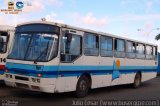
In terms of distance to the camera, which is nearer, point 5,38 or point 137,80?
point 5,38

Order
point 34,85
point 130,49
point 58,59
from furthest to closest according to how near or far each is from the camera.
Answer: point 130,49 → point 58,59 → point 34,85

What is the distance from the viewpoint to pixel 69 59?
1246 cm

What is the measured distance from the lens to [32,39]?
12125mm

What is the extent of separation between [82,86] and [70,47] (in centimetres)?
180

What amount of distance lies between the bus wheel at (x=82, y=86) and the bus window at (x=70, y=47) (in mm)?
1056

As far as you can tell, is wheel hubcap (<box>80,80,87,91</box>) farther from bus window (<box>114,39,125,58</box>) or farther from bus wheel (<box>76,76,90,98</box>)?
bus window (<box>114,39,125,58</box>)

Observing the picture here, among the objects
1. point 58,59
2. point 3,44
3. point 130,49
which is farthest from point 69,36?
point 130,49

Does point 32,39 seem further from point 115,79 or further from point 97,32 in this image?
point 115,79

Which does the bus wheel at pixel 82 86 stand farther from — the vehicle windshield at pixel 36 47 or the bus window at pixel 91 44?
the vehicle windshield at pixel 36 47

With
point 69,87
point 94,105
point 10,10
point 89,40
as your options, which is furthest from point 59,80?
→ point 10,10

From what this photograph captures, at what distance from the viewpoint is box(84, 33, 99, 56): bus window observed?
13.6m

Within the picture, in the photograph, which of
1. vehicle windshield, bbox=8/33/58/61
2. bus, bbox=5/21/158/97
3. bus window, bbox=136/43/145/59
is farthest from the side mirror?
bus window, bbox=136/43/145/59

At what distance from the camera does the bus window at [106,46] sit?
48.7 feet

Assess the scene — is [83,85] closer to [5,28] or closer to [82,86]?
[82,86]
